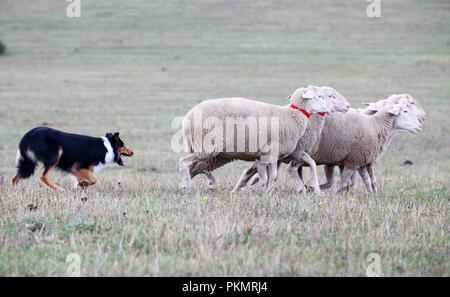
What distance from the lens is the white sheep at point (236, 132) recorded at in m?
8.63

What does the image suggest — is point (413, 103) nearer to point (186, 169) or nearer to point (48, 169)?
point (186, 169)

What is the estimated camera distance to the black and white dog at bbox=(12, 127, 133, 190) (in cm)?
820

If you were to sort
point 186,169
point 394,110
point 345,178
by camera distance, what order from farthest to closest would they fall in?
point 394,110 → point 345,178 → point 186,169

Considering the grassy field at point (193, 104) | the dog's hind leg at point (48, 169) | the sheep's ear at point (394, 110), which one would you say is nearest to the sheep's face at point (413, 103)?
the sheep's ear at point (394, 110)

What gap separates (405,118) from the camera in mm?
10008

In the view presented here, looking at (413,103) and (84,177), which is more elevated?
(413,103)

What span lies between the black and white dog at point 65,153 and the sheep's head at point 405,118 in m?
4.33

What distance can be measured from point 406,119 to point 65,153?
5315mm

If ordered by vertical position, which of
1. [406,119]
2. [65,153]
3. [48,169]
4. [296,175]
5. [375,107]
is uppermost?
[375,107]

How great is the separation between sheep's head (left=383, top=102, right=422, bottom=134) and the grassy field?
3.09ft

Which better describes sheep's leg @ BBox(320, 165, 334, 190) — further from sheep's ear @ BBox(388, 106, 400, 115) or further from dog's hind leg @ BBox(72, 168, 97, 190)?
dog's hind leg @ BBox(72, 168, 97, 190)

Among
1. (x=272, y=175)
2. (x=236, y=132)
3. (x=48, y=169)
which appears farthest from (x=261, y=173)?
(x=48, y=169)

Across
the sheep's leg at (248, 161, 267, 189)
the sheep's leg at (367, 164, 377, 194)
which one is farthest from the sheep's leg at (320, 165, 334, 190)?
the sheep's leg at (248, 161, 267, 189)

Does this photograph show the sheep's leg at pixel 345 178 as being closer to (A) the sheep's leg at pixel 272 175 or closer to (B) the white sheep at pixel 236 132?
(B) the white sheep at pixel 236 132
